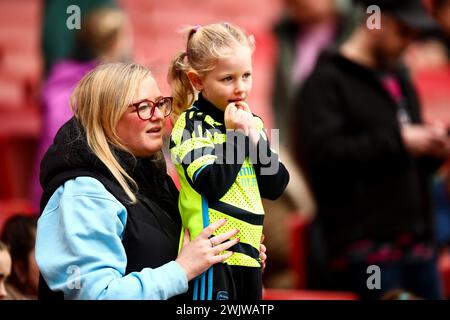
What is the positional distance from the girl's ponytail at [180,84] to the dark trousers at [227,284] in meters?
0.50

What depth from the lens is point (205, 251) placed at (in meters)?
2.95

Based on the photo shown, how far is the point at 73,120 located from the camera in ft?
10.2

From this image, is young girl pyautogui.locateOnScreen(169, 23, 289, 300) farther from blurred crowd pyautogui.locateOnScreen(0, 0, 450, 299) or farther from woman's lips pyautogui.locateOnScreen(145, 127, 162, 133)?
blurred crowd pyautogui.locateOnScreen(0, 0, 450, 299)

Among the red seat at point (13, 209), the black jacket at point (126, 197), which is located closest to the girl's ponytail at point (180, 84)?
the black jacket at point (126, 197)

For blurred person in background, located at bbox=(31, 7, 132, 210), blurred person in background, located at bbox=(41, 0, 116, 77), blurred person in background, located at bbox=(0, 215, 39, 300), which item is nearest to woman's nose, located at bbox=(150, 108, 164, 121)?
blurred person in background, located at bbox=(0, 215, 39, 300)

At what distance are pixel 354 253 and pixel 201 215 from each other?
2.07 meters

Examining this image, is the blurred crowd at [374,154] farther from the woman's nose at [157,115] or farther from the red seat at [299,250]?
the woman's nose at [157,115]

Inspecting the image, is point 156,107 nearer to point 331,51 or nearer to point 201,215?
point 201,215

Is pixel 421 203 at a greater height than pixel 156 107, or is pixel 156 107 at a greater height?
pixel 421 203

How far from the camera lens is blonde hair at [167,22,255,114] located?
9.89 feet

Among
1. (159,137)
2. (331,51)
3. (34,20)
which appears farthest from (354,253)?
(34,20)

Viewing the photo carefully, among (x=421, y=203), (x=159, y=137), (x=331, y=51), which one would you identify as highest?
(x=331, y=51)

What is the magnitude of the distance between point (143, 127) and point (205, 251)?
391 millimetres

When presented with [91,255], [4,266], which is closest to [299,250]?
[4,266]
